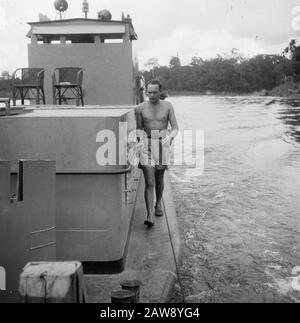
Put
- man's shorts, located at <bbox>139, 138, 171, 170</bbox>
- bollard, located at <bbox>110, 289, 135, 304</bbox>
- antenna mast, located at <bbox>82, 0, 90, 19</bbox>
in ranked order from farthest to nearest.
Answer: antenna mast, located at <bbox>82, 0, 90, 19</bbox> → man's shorts, located at <bbox>139, 138, 171, 170</bbox> → bollard, located at <bbox>110, 289, 135, 304</bbox>

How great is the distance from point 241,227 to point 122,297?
552 centimetres

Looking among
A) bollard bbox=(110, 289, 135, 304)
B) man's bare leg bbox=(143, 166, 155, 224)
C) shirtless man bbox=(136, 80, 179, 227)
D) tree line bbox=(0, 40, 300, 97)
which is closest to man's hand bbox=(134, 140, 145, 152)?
shirtless man bbox=(136, 80, 179, 227)

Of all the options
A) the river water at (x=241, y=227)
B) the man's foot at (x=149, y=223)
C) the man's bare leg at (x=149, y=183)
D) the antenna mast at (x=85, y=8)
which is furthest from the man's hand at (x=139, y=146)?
the antenna mast at (x=85, y=8)

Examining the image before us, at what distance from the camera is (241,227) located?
30.3 feet

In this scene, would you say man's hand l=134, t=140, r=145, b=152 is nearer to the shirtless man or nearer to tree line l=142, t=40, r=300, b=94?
the shirtless man

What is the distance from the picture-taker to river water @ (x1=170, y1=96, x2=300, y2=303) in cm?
634

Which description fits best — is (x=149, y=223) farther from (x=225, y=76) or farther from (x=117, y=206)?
(x=225, y=76)

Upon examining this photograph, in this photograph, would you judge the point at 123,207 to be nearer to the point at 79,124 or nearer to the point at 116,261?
the point at 116,261

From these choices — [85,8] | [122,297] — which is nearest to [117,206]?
[122,297]

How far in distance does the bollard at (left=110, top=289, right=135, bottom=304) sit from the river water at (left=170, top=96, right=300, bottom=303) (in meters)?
1.71

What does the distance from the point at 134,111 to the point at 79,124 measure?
2.19 m

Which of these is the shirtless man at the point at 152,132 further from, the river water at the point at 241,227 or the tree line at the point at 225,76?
the tree line at the point at 225,76

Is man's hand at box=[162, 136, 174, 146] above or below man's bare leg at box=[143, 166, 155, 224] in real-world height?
above
